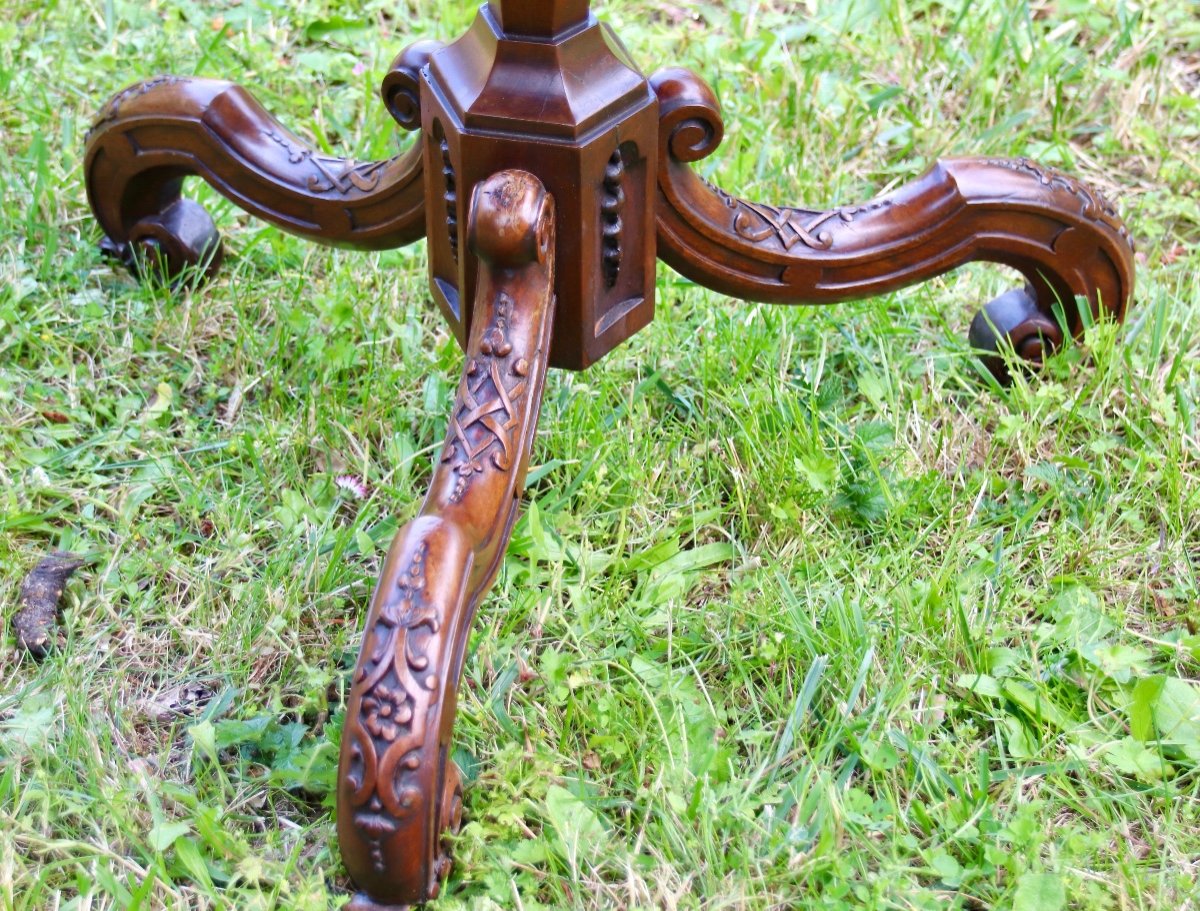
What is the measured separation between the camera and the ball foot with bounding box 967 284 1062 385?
70.6 inches

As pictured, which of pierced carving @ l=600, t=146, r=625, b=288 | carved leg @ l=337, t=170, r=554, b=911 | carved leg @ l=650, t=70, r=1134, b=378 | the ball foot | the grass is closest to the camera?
carved leg @ l=337, t=170, r=554, b=911

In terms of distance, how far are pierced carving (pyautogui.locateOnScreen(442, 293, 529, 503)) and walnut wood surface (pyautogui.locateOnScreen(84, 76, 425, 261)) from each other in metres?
0.36

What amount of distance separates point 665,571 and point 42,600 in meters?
0.67

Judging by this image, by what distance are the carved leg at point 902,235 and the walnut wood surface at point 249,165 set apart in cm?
33

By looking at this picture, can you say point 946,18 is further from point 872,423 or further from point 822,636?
point 822,636

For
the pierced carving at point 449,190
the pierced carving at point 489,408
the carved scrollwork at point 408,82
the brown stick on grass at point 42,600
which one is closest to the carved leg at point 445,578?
the pierced carving at point 489,408

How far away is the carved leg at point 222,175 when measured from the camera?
1.69m

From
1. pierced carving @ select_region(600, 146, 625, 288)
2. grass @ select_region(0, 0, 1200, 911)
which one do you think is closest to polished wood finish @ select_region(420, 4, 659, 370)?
pierced carving @ select_region(600, 146, 625, 288)

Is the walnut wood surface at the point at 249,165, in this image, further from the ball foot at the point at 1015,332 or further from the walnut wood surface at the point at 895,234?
the ball foot at the point at 1015,332

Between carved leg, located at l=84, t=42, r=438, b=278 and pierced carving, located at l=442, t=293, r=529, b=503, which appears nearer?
pierced carving, located at l=442, t=293, r=529, b=503

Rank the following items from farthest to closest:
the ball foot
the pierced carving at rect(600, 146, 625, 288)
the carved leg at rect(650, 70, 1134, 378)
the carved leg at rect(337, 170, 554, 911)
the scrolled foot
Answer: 1. the scrolled foot
2. the ball foot
3. the carved leg at rect(650, 70, 1134, 378)
4. the pierced carving at rect(600, 146, 625, 288)
5. the carved leg at rect(337, 170, 554, 911)

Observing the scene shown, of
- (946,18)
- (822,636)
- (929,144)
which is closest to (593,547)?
(822,636)

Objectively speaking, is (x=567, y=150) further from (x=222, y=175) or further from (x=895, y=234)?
(x=222, y=175)

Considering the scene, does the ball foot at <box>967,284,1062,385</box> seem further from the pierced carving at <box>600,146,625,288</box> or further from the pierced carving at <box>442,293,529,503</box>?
the pierced carving at <box>442,293,529,503</box>
